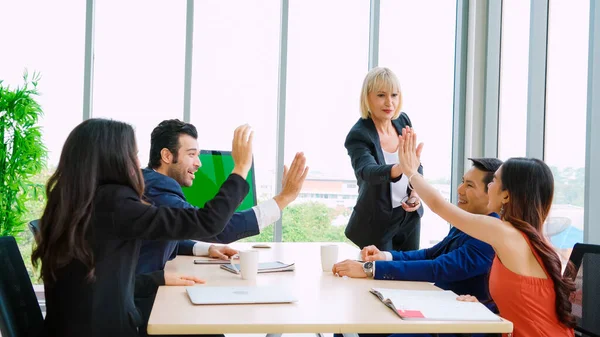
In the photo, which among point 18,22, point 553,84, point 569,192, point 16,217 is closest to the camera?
point 569,192

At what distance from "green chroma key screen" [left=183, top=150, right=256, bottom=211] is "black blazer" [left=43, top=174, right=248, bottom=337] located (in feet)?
6.16

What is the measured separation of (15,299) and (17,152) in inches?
120

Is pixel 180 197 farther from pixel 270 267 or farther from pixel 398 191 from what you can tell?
pixel 398 191

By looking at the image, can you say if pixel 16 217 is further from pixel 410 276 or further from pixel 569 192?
pixel 569 192

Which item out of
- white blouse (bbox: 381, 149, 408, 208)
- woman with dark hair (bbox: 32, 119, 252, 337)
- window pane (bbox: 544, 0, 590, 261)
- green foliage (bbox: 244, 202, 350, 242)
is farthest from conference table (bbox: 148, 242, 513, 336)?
green foliage (bbox: 244, 202, 350, 242)

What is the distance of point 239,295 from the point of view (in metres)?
1.74

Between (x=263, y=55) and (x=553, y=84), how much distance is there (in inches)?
85.2

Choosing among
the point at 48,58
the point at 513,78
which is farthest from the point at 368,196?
the point at 48,58

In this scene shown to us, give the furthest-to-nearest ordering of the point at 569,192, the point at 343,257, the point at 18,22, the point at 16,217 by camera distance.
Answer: the point at 18,22 < the point at 16,217 < the point at 569,192 < the point at 343,257

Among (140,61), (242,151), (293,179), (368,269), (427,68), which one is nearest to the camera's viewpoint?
(242,151)

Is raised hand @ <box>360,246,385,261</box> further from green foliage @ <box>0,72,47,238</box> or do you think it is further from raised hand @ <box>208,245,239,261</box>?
green foliage @ <box>0,72,47,238</box>

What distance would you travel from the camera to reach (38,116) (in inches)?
181

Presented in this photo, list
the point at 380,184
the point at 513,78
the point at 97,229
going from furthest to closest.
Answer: the point at 513,78
the point at 380,184
the point at 97,229

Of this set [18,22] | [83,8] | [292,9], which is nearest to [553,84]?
[292,9]
